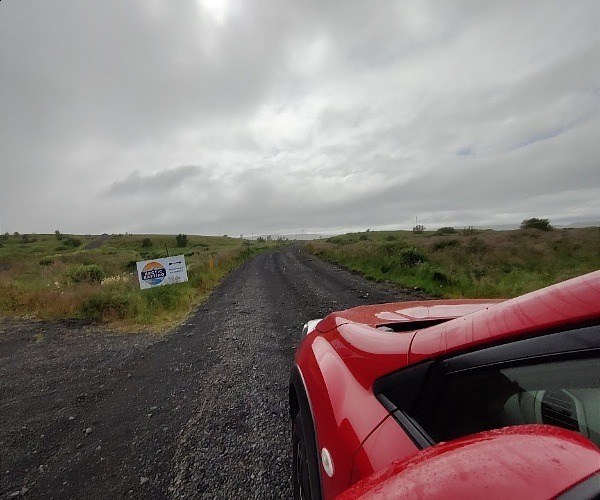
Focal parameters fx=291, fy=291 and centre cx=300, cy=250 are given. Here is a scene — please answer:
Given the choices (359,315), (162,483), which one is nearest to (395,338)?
(359,315)

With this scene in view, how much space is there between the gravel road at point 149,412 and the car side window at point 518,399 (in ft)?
5.44

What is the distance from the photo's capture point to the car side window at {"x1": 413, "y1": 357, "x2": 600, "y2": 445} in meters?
0.81

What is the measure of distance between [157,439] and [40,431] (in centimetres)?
132

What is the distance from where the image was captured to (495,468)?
0.67 m

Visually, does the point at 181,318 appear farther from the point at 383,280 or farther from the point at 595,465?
the point at 595,465

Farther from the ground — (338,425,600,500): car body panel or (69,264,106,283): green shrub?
(338,425,600,500): car body panel

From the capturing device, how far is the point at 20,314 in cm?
793

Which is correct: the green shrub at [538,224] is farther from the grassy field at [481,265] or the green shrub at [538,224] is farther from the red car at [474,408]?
the red car at [474,408]

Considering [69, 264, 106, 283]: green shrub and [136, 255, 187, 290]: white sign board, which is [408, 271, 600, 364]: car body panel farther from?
[69, 264, 106, 283]: green shrub

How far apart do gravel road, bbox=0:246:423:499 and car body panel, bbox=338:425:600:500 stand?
1746 millimetres

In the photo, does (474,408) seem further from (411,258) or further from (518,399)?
(411,258)

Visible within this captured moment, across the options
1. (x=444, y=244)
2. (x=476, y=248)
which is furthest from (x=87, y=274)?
(x=476, y=248)

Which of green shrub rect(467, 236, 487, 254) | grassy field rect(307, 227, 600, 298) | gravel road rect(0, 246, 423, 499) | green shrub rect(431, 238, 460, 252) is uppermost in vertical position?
green shrub rect(431, 238, 460, 252)

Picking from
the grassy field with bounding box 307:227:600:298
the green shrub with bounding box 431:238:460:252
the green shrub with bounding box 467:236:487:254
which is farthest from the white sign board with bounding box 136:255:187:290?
the green shrub with bounding box 467:236:487:254
